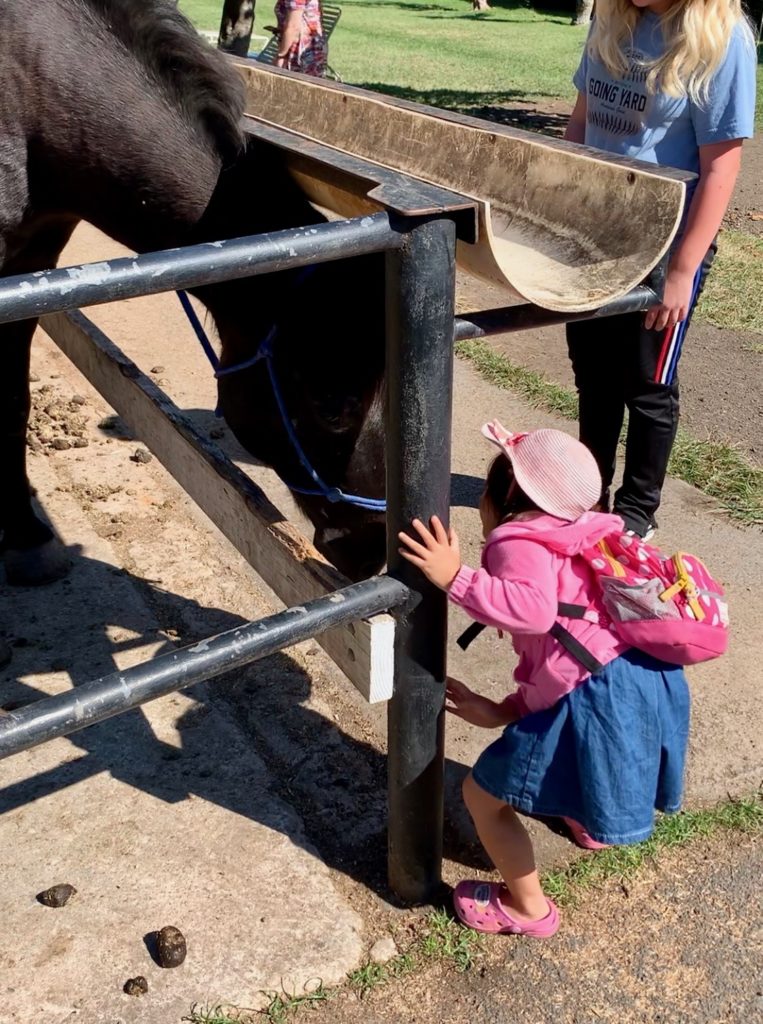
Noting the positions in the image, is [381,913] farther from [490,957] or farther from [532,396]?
[532,396]

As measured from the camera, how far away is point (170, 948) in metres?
2.18

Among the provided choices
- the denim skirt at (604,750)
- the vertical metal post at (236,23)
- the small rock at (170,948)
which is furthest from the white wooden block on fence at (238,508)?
Answer: the vertical metal post at (236,23)

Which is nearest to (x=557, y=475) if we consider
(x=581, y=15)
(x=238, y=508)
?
(x=238, y=508)

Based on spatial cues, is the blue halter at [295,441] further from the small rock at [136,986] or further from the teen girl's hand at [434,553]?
the small rock at [136,986]

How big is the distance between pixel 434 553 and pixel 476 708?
486 millimetres

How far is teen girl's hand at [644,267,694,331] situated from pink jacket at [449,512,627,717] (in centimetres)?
120

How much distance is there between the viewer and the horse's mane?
2.51 metres

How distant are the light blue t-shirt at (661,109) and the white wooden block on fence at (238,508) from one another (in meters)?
1.51

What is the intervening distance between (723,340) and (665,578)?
4036 millimetres

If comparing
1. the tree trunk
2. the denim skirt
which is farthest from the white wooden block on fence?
the tree trunk

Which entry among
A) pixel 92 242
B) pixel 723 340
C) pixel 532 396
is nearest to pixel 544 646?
pixel 532 396

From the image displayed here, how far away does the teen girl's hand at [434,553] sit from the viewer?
6.46 ft

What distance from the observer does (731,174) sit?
304 cm

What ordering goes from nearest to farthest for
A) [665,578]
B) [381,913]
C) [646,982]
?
[665,578] < [646,982] < [381,913]
